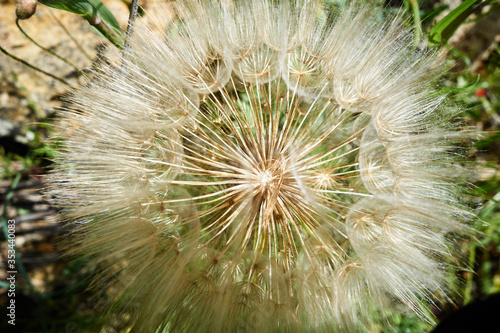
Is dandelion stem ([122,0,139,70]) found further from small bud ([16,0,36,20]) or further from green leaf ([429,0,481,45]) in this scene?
green leaf ([429,0,481,45])

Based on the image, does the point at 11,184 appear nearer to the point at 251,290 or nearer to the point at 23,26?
the point at 23,26

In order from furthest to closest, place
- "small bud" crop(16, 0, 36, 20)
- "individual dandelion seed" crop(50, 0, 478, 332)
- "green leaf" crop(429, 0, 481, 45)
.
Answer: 1. "green leaf" crop(429, 0, 481, 45)
2. "small bud" crop(16, 0, 36, 20)
3. "individual dandelion seed" crop(50, 0, 478, 332)

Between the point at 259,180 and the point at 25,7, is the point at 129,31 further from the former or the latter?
the point at 259,180

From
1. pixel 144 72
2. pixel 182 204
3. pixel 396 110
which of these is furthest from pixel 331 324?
pixel 144 72

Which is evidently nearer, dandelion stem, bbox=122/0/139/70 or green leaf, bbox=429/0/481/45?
dandelion stem, bbox=122/0/139/70

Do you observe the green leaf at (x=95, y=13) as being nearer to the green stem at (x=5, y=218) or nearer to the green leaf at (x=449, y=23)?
the green stem at (x=5, y=218)

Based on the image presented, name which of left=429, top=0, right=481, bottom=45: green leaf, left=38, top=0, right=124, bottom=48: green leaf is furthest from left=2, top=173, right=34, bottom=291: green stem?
left=429, top=0, right=481, bottom=45: green leaf

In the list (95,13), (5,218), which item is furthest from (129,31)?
(5,218)
